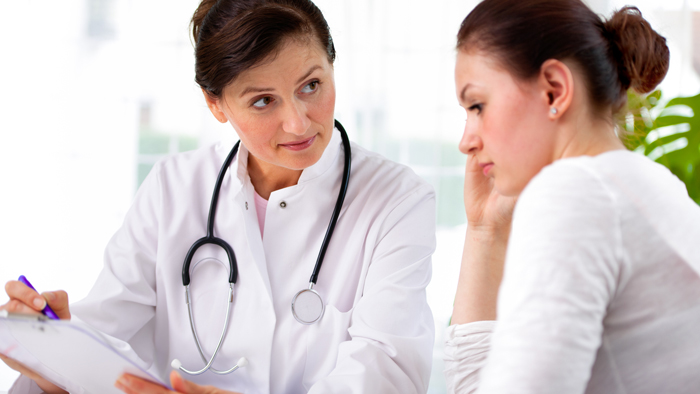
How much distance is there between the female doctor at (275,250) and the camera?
1.10 m

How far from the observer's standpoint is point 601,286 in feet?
1.82

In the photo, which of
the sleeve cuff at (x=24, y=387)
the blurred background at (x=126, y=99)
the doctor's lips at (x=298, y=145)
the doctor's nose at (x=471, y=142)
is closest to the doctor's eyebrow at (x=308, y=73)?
the doctor's lips at (x=298, y=145)

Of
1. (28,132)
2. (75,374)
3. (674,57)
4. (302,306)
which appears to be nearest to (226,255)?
(302,306)

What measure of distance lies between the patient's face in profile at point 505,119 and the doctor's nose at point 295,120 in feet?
1.44

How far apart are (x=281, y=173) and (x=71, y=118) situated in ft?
4.39

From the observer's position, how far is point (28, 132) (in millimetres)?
2236

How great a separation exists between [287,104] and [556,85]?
60 cm

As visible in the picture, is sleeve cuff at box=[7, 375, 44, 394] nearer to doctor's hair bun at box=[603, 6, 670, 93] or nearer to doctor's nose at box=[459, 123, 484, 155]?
doctor's nose at box=[459, 123, 484, 155]

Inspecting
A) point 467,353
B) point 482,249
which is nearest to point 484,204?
point 482,249

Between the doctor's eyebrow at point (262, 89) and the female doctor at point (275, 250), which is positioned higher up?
the doctor's eyebrow at point (262, 89)

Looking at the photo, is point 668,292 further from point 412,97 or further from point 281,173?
point 412,97

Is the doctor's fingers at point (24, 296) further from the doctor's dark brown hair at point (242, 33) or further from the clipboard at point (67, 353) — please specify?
the doctor's dark brown hair at point (242, 33)

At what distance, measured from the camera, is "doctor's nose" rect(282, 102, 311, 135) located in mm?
1148

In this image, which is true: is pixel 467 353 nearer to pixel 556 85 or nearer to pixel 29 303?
pixel 556 85
